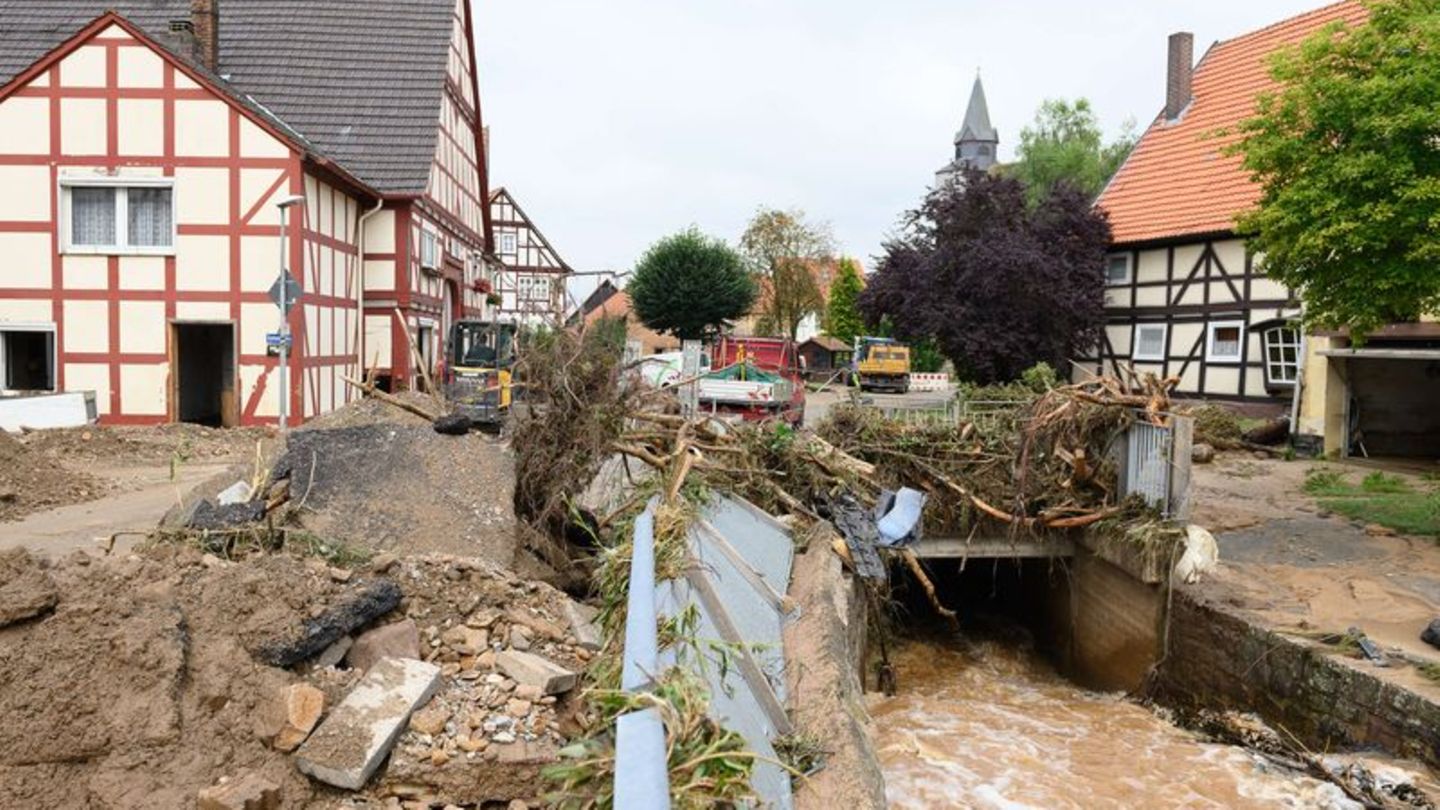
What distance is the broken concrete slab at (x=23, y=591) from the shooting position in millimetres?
4465

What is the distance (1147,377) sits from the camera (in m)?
12.0

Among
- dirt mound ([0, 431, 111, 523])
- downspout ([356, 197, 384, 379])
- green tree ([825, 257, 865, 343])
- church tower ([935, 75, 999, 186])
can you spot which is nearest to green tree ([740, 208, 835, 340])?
green tree ([825, 257, 865, 343])

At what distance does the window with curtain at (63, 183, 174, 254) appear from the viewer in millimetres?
19203

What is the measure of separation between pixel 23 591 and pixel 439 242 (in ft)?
76.3

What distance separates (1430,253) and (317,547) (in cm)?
1063

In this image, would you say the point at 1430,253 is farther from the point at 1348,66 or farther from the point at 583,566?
the point at 583,566

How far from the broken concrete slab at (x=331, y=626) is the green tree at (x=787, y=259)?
177 ft

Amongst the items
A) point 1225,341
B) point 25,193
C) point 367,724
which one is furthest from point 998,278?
point 367,724

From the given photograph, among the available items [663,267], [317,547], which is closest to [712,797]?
[317,547]

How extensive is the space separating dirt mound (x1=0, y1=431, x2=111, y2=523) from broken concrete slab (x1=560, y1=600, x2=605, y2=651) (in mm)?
7772

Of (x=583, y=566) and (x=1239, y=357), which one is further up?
(x=1239, y=357)

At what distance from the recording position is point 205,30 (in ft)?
76.0

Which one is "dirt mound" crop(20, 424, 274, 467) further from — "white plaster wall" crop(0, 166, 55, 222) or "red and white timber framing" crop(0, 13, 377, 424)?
"white plaster wall" crop(0, 166, 55, 222)

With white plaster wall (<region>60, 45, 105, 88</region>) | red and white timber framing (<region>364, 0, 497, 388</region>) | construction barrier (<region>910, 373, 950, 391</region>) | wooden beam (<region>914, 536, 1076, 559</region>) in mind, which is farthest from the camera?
construction barrier (<region>910, 373, 950, 391</region>)
